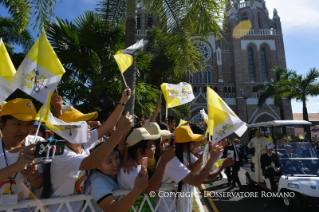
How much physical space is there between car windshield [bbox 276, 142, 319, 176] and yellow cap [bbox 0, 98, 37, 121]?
5.06 m

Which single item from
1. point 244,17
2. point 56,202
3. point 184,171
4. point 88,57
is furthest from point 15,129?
point 244,17

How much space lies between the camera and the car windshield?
4672 mm

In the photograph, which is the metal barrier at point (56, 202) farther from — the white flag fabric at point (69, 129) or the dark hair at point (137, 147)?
the white flag fabric at point (69, 129)

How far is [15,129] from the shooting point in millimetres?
1658

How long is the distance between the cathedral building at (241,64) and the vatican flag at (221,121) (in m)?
26.0

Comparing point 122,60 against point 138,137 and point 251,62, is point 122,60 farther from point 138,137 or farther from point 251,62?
point 251,62

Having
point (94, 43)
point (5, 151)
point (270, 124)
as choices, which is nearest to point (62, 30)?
point (94, 43)

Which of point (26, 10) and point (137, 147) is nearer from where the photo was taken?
point (137, 147)

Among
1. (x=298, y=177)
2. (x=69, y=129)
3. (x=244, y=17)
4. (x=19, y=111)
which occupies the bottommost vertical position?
(x=298, y=177)

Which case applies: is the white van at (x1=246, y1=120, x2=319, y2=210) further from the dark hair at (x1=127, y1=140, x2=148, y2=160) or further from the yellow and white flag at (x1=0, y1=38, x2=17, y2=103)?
the yellow and white flag at (x1=0, y1=38, x2=17, y2=103)

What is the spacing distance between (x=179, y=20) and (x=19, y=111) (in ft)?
15.2

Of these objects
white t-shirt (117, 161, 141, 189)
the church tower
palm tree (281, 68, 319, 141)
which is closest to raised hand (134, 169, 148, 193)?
white t-shirt (117, 161, 141, 189)

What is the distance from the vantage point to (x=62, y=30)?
215 inches

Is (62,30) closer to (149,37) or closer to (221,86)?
(149,37)
